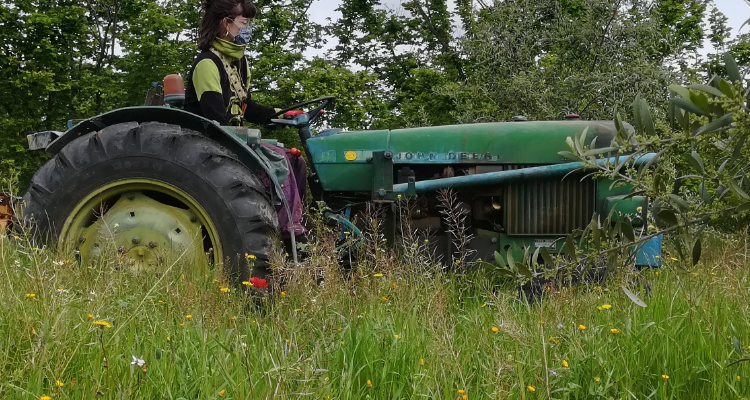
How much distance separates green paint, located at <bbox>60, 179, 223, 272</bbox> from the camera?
3.37 metres

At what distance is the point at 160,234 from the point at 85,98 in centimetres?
1242

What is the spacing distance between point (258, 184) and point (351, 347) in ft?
4.30

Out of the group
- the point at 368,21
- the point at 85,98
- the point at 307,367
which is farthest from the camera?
the point at 368,21

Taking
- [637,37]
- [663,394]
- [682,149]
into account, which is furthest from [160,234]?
[637,37]

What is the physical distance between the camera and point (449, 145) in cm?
393

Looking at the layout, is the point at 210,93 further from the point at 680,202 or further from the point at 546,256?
the point at 680,202

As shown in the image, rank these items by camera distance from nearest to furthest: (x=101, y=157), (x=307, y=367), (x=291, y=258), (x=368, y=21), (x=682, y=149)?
(x=682, y=149) → (x=307, y=367) → (x=101, y=157) → (x=291, y=258) → (x=368, y=21)

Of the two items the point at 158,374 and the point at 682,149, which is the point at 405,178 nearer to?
the point at 158,374

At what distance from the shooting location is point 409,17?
16438 mm

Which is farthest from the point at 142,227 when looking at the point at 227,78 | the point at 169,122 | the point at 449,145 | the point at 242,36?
the point at 449,145

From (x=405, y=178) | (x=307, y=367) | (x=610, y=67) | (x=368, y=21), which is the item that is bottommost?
(x=307, y=367)

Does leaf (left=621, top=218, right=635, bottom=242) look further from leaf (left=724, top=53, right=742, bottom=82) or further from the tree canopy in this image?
the tree canopy

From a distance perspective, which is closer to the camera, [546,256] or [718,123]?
[718,123]

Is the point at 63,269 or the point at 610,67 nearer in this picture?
the point at 63,269
